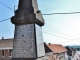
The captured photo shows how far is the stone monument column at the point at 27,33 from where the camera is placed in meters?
6.28

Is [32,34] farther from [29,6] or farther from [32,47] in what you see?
[29,6]

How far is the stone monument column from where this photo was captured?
247 inches

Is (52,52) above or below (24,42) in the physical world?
below

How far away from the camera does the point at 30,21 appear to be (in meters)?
6.47

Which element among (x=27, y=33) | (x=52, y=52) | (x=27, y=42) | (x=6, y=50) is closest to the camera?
(x=27, y=42)

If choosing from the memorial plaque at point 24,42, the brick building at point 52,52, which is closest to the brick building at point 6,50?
the brick building at point 52,52

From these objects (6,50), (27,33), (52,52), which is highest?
(27,33)

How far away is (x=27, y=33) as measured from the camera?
650 cm

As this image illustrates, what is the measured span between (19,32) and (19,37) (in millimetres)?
244

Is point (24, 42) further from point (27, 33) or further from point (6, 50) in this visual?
point (6, 50)

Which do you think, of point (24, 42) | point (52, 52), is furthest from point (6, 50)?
point (24, 42)

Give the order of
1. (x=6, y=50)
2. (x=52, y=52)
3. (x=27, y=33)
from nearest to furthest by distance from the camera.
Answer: (x=27, y=33), (x=6, y=50), (x=52, y=52)

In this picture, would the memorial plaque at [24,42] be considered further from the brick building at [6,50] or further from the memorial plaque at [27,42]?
the brick building at [6,50]

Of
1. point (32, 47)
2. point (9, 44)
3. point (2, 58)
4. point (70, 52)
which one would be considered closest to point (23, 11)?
point (32, 47)
